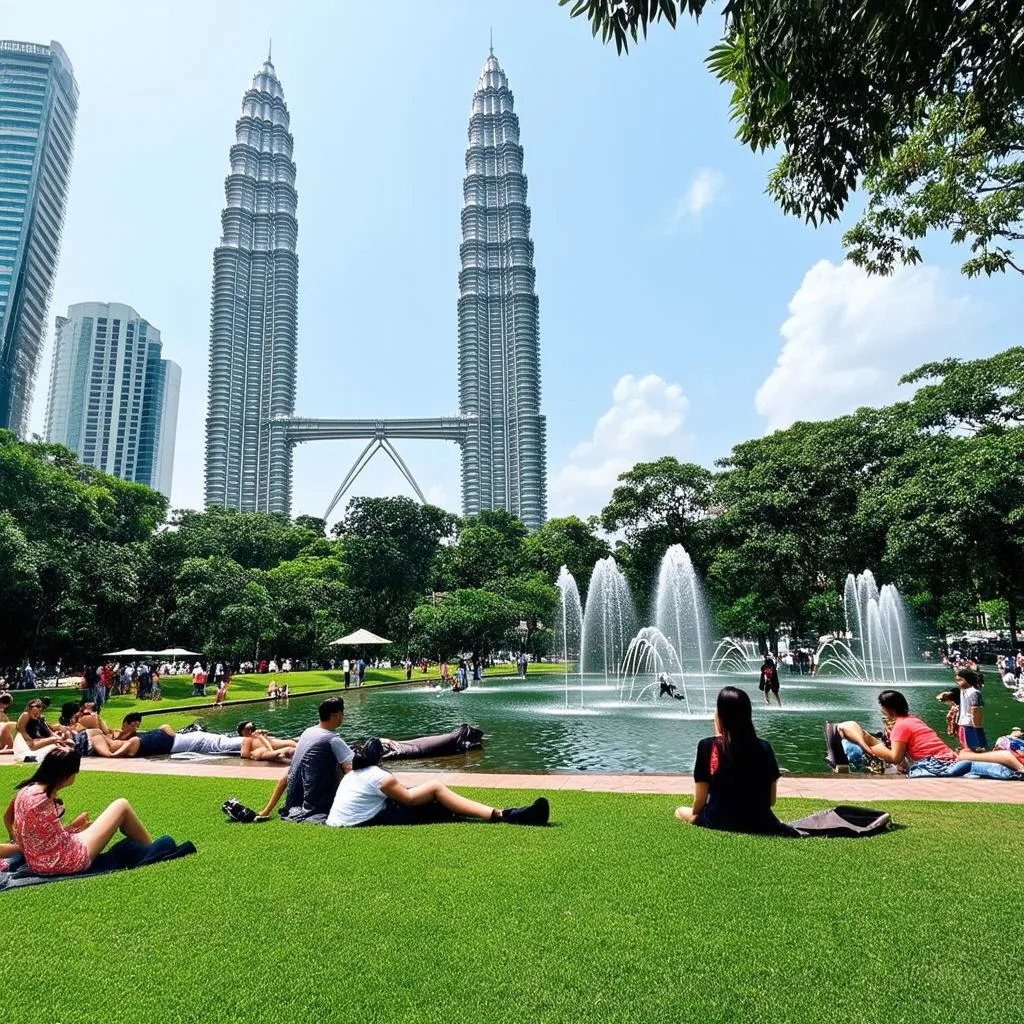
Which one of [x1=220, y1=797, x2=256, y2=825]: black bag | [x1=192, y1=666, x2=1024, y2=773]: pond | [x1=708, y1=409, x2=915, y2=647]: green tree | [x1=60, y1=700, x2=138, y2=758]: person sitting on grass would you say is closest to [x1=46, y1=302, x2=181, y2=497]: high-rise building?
[x1=192, y1=666, x2=1024, y2=773]: pond

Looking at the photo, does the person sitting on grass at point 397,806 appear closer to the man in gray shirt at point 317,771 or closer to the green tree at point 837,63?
the man in gray shirt at point 317,771

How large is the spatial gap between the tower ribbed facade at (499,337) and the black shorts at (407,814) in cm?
13030

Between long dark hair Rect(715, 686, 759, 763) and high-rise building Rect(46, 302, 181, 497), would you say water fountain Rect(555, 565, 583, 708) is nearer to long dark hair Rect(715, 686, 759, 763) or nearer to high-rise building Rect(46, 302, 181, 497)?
long dark hair Rect(715, 686, 759, 763)

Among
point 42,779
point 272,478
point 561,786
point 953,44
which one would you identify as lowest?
point 561,786

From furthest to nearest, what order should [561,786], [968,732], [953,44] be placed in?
[968,732], [561,786], [953,44]

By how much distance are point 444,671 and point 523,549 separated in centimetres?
3915

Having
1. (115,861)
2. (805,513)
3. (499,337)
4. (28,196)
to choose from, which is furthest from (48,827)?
(499,337)

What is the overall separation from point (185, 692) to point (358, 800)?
98.7 feet

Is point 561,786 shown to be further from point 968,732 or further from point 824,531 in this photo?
point 824,531

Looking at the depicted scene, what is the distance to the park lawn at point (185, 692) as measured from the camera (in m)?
22.5

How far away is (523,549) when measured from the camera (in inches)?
2936

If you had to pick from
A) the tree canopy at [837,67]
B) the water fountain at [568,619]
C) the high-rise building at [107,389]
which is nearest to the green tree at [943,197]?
the tree canopy at [837,67]

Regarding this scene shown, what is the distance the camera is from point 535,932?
4.06 metres

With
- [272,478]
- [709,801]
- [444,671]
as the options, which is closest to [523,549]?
[444,671]
